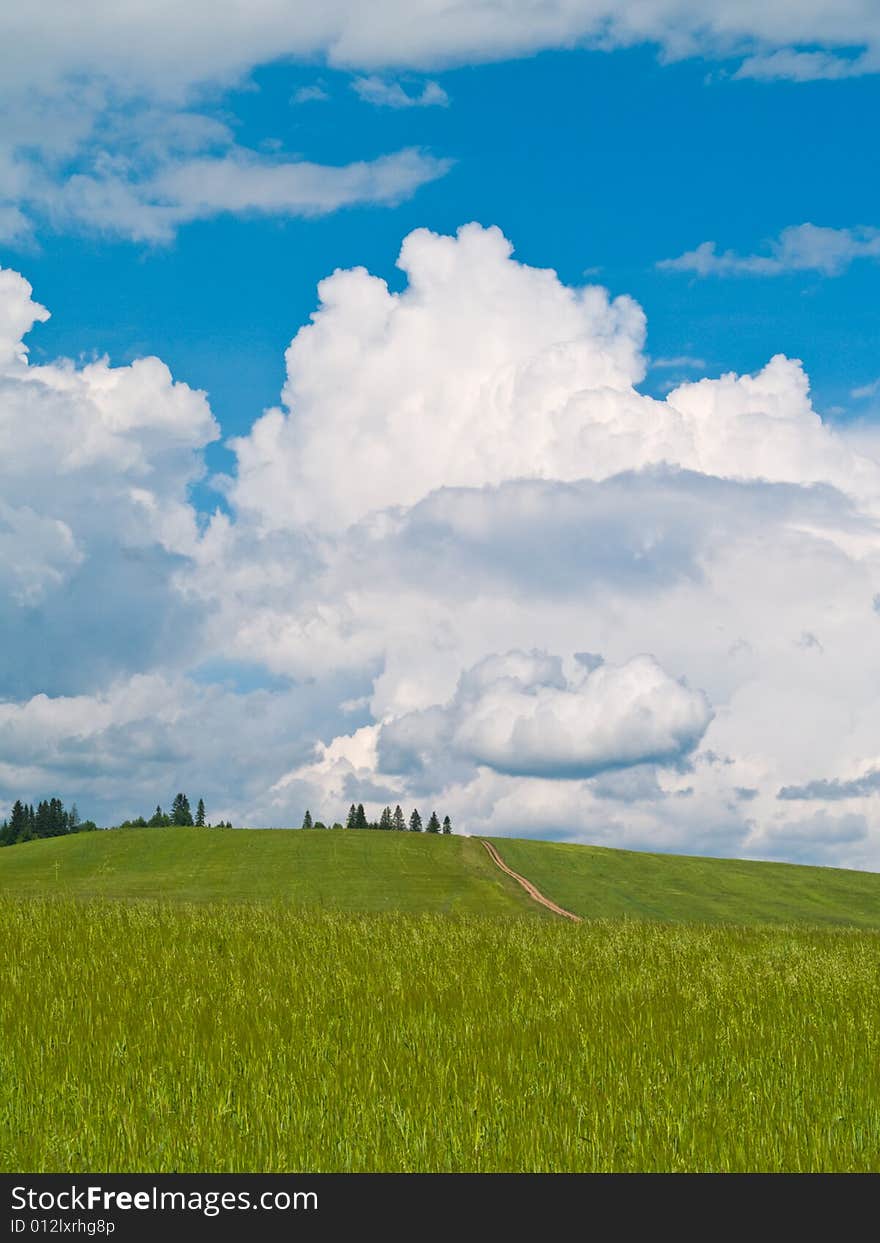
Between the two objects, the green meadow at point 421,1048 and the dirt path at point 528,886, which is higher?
the green meadow at point 421,1048

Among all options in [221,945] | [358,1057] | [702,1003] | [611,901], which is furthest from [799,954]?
[611,901]

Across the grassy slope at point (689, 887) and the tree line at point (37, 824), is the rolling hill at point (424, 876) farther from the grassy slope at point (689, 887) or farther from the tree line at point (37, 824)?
the tree line at point (37, 824)

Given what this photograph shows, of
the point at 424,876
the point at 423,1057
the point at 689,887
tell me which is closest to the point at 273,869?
the point at 424,876

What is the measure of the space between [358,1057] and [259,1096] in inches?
61.9

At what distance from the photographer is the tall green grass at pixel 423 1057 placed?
6746 mm

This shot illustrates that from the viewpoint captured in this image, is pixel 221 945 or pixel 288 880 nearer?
pixel 221 945

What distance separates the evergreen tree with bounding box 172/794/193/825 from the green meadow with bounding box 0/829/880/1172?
16843 centimetres

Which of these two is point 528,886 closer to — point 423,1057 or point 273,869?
point 273,869

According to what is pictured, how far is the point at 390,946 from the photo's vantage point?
16406mm

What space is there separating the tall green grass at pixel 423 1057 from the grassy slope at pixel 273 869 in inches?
844

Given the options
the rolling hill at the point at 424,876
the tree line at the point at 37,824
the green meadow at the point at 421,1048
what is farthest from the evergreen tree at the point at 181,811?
the green meadow at the point at 421,1048

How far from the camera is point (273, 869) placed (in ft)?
172

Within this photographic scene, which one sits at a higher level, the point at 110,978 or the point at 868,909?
the point at 110,978
